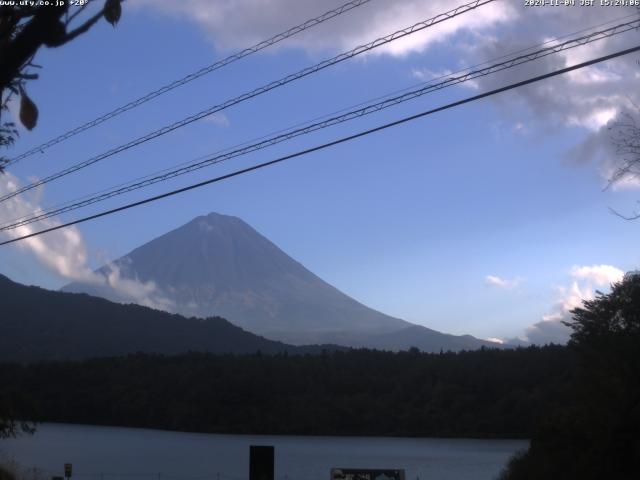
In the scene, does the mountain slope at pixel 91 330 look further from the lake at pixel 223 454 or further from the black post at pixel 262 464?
the black post at pixel 262 464

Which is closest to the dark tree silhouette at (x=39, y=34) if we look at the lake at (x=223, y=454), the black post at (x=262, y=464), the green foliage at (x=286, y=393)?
the black post at (x=262, y=464)

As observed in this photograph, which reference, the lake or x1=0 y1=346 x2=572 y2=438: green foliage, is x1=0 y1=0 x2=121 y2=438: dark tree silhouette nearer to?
the lake

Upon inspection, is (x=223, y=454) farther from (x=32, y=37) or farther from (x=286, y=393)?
(x=32, y=37)

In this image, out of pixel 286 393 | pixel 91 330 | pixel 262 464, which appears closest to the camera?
pixel 262 464

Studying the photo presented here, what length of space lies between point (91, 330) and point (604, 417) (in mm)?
95741

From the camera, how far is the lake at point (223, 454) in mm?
47156

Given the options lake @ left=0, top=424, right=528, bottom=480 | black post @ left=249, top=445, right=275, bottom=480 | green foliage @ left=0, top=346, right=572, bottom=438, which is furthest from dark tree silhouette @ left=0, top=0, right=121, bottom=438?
green foliage @ left=0, top=346, right=572, bottom=438

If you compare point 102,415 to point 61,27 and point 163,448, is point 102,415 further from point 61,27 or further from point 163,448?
point 61,27

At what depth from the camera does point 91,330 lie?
344ft

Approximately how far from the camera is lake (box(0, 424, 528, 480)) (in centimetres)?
4716

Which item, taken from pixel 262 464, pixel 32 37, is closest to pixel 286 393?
pixel 262 464

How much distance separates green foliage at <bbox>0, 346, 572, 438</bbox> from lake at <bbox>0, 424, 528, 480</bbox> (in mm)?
2785

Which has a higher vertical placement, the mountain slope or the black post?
the mountain slope

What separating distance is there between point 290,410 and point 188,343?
119 ft
